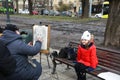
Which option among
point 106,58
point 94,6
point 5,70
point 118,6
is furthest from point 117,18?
point 94,6

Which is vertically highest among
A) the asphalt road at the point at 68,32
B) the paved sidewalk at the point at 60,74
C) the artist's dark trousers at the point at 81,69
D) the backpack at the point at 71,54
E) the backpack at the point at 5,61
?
the backpack at the point at 5,61

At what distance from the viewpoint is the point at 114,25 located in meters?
10.1

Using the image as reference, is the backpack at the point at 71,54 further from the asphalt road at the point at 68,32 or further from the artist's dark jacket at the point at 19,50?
the asphalt road at the point at 68,32

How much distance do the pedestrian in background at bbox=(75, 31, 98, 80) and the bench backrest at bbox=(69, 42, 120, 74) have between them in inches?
12.5

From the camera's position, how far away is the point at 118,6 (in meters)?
9.90

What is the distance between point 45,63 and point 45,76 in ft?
4.89

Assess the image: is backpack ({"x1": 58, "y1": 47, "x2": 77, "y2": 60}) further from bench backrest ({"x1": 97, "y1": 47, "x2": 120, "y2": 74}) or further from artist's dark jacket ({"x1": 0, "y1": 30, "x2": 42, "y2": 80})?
artist's dark jacket ({"x1": 0, "y1": 30, "x2": 42, "y2": 80})

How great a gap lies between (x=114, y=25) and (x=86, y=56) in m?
4.19

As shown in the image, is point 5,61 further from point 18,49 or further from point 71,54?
point 71,54

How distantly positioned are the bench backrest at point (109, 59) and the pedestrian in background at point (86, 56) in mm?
317

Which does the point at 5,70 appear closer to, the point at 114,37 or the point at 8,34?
the point at 8,34

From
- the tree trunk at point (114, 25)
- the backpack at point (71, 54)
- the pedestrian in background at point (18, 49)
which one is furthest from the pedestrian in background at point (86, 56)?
the tree trunk at point (114, 25)

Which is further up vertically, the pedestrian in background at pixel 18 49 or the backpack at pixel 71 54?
the pedestrian in background at pixel 18 49

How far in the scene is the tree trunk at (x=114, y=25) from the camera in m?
9.97
